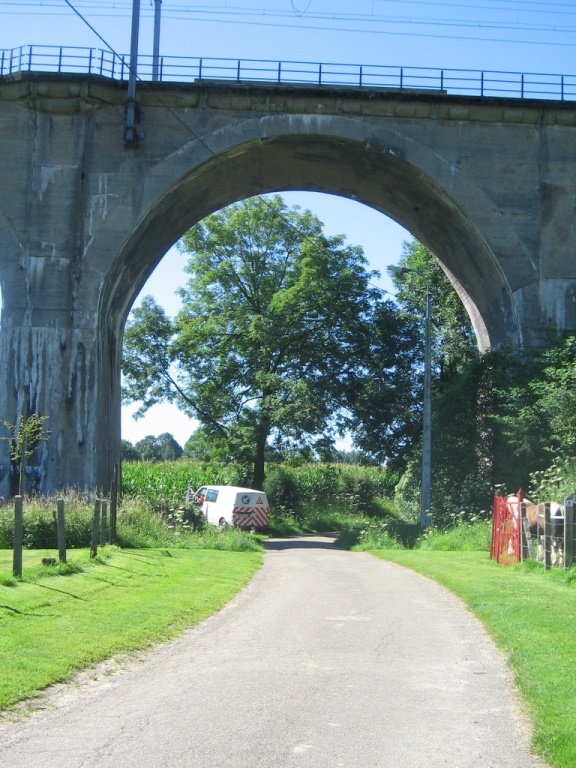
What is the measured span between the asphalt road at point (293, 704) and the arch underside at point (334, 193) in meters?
19.3

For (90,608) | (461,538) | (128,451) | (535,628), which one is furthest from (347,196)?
(128,451)

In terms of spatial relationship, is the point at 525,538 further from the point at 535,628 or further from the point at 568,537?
the point at 535,628

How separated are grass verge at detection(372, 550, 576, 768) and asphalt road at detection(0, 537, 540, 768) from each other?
0.19 meters

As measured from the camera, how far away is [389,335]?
149 ft

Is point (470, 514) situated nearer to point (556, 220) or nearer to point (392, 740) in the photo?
point (556, 220)

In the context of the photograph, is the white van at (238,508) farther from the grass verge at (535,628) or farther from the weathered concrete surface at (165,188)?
the grass verge at (535,628)

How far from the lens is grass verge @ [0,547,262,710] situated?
8195mm

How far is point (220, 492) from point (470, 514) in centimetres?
1259

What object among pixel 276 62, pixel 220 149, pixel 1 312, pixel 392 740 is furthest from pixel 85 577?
pixel 276 62

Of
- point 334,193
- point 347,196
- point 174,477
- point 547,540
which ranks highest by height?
point 334,193

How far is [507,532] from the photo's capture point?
20.9 metres

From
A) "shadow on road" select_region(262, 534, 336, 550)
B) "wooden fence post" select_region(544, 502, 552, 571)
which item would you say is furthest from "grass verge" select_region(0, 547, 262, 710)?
"shadow on road" select_region(262, 534, 336, 550)

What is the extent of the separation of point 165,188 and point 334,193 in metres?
6.84

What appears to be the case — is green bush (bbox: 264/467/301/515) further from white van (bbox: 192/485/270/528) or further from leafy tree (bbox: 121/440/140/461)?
leafy tree (bbox: 121/440/140/461)
